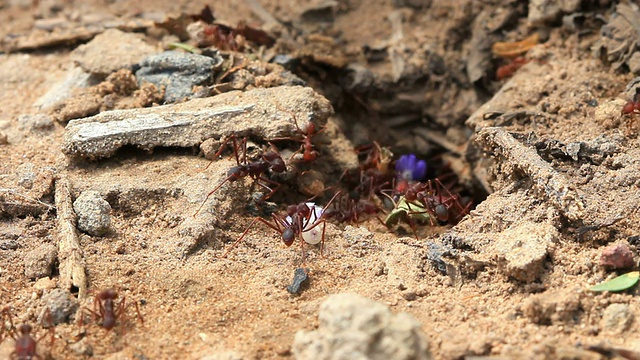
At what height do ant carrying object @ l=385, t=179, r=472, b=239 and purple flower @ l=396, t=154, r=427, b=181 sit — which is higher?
ant carrying object @ l=385, t=179, r=472, b=239

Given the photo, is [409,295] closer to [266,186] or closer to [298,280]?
[298,280]

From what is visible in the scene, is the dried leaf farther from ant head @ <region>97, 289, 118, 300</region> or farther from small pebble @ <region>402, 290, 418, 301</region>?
ant head @ <region>97, 289, 118, 300</region>

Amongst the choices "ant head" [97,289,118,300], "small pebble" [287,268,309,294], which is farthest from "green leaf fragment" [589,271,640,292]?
"ant head" [97,289,118,300]

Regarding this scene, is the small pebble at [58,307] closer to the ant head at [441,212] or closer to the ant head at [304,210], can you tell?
the ant head at [304,210]

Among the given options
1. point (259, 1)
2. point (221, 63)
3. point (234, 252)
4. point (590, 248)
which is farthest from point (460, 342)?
point (259, 1)

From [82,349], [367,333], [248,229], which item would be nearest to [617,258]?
[367,333]

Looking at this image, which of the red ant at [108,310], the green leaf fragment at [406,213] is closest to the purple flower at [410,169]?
the green leaf fragment at [406,213]

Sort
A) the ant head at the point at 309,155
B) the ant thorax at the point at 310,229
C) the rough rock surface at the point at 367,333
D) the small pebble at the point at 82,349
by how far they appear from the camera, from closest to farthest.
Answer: the rough rock surface at the point at 367,333, the small pebble at the point at 82,349, the ant thorax at the point at 310,229, the ant head at the point at 309,155
